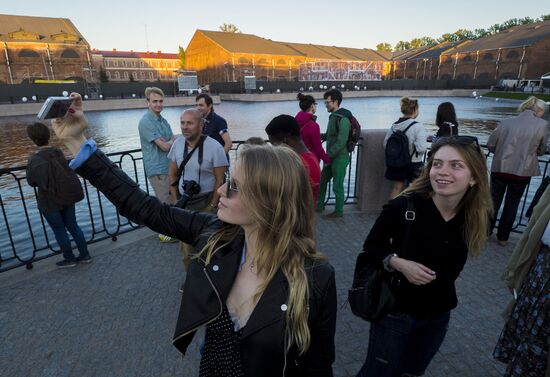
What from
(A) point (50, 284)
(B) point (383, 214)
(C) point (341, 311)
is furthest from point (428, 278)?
(A) point (50, 284)

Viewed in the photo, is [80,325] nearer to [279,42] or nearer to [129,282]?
[129,282]

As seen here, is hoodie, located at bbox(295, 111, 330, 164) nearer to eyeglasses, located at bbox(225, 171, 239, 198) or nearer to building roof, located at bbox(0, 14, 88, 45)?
eyeglasses, located at bbox(225, 171, 239, 198)

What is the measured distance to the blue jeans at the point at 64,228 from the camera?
4.33 meters

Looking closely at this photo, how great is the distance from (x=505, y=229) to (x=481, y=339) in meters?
2.50

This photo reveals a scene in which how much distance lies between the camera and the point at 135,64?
82.7 metres

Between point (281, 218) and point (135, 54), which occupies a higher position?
point (135, 54)

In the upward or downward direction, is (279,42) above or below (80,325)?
above

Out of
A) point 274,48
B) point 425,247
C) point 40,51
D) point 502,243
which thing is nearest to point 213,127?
point 425,247

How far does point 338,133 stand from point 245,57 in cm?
6889

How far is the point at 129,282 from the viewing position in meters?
4.14

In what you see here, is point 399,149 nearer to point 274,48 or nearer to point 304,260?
point 304,260

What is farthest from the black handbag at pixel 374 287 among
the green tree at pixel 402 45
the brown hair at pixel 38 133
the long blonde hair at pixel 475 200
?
the green tree at pixel 402 45

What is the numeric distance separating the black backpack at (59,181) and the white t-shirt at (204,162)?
152 centimetres

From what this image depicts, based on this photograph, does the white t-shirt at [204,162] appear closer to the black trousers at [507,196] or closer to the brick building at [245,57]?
the black trousers at [507,196]
